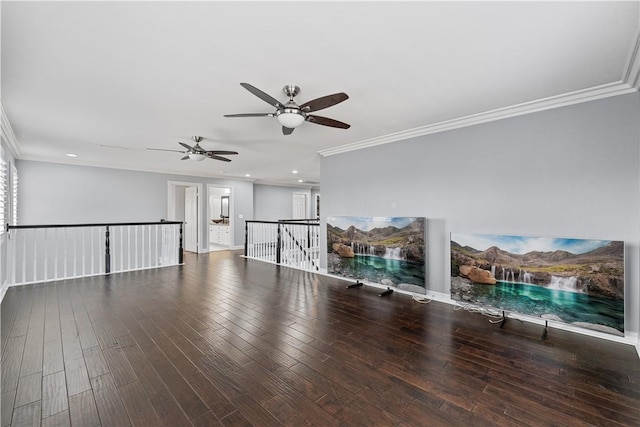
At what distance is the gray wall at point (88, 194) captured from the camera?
19.7 feet

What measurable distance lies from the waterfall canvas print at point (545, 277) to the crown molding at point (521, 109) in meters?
1.52

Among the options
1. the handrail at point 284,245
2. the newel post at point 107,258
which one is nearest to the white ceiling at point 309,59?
the newel post at point 107,258

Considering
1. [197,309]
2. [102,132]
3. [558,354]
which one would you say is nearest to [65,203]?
[102,132]

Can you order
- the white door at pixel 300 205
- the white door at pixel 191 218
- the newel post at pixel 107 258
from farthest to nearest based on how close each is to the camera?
the white door at pixel 300 205 → the white door at pixel 191 218 → the newel post at pixel 107 258

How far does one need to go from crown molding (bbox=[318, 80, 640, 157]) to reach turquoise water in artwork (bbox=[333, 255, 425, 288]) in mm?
1986

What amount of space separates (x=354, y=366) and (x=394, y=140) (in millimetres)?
3485

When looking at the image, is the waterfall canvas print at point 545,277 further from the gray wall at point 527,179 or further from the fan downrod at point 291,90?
the fan downrod at point 291,90

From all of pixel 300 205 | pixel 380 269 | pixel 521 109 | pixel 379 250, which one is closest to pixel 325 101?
pixel 521 109

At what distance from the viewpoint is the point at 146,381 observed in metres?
2.09

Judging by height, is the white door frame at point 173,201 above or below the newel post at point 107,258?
above

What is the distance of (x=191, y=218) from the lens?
29.2ft

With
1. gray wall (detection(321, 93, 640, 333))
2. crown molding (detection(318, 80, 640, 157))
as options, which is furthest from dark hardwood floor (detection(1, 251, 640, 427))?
crown molding (detection(318, 80, 640, 157))

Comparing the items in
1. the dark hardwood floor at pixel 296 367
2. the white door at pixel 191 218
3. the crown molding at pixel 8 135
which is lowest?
the dark hardwood floor at pixel 296 367

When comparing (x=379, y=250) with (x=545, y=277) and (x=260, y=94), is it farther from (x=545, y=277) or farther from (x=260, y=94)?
(x=260, y=94)
